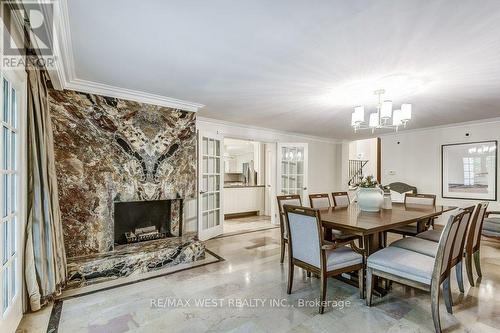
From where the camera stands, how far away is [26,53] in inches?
75.9

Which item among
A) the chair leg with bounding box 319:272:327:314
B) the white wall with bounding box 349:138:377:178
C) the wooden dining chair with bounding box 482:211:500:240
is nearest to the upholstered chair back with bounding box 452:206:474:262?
the chair leg with bounding box 319:272:327:314

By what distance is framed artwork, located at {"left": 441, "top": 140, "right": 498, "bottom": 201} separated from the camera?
468 centimetres

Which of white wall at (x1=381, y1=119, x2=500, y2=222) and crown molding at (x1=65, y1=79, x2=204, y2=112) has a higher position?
crown molding at (x1=65, y1=79, x2=204, y2=112)

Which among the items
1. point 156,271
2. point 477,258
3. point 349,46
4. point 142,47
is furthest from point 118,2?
point 477,258

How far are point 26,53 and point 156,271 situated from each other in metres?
2.52

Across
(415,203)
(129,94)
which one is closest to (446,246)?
(415,203)

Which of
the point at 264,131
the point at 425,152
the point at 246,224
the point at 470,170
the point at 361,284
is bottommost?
the point at 246,224

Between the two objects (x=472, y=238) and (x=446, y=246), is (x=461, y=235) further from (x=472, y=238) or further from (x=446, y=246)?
(x=472, y=238)

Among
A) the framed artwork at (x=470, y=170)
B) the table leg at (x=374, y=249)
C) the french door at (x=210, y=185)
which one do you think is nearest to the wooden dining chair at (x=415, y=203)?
the table leg at (x=374, y=249)

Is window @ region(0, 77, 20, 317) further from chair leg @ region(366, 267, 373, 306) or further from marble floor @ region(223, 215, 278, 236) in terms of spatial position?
marble floor @ region(223, 215, 278, 236)

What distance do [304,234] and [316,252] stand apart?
19cm

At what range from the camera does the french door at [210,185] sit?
432 cm

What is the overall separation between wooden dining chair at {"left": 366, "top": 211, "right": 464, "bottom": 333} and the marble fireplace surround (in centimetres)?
262

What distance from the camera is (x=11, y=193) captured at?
6.25ft
